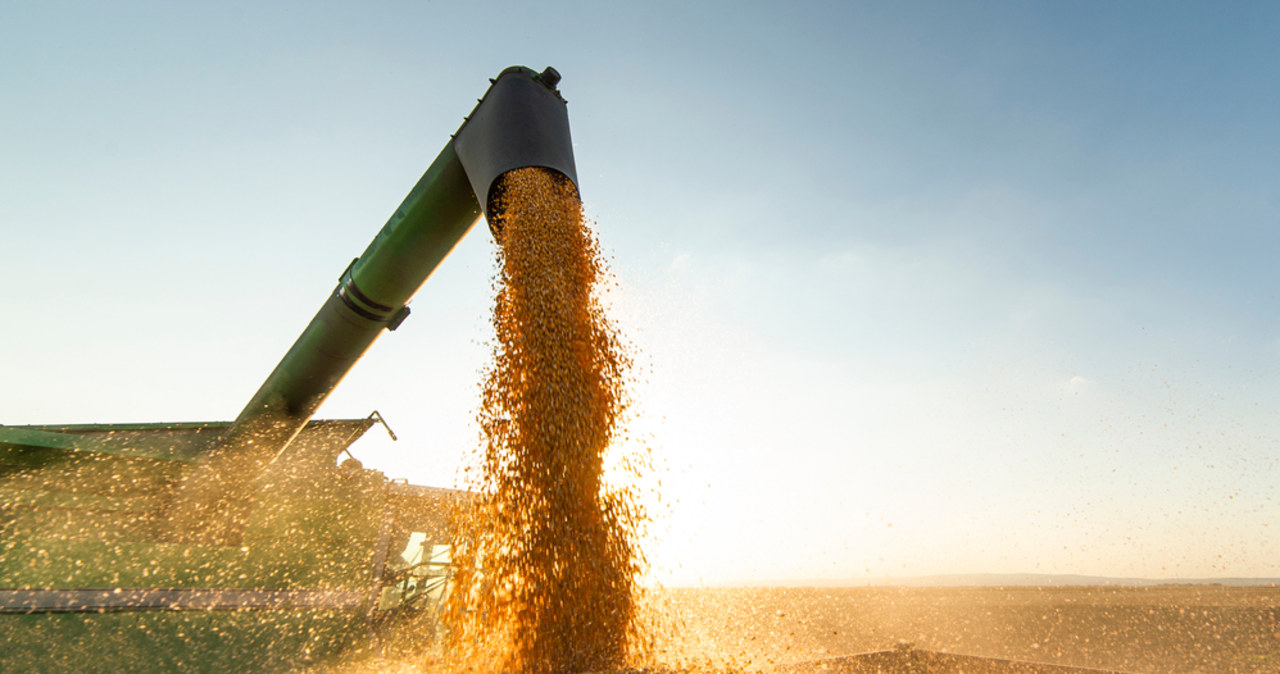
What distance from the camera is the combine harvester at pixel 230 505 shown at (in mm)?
3389

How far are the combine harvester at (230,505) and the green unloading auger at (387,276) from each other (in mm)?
13

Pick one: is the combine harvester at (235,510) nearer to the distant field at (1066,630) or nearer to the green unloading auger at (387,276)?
the green unloading auger at (387,276)

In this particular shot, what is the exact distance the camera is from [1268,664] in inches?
409

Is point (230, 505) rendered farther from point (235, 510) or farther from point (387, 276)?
point (387, 276)

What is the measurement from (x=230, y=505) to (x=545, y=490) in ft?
12.1

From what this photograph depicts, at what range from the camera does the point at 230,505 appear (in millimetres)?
4527

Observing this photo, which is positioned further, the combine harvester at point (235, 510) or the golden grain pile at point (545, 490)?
the combine harvester at point (235, 510)

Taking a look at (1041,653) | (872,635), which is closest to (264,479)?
(1041,653)

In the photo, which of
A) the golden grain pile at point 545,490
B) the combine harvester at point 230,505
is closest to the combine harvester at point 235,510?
the combine harvester at point 230,505

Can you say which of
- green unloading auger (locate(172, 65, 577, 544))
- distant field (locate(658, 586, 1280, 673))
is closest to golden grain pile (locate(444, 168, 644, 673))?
green unloading auger (locate(172, 65, 577, 544))

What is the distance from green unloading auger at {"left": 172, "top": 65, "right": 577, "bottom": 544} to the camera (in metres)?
3.16

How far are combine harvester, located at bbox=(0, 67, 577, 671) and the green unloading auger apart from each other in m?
0.01

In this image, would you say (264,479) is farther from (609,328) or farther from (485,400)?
(609,328)

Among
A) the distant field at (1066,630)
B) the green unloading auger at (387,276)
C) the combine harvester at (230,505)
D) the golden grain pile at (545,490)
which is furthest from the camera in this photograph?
the distant field at (1066,630)
